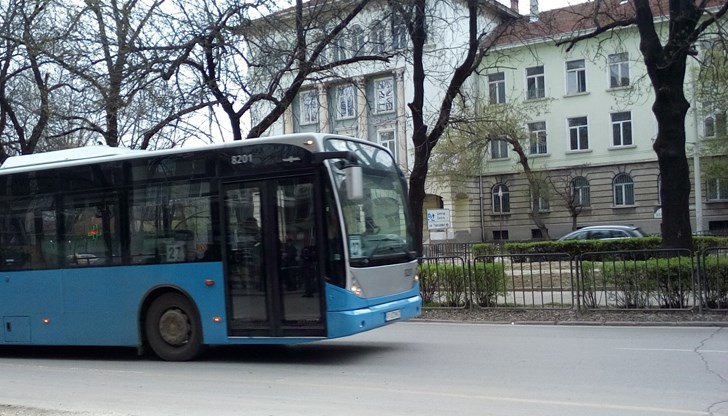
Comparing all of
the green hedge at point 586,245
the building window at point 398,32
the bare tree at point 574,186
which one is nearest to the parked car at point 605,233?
the green hedge at point 586,245

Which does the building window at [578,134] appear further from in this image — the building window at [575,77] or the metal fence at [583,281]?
the metal fence at [583,281]

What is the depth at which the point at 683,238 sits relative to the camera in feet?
53.5

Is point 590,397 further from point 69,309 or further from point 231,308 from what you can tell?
point 69,309

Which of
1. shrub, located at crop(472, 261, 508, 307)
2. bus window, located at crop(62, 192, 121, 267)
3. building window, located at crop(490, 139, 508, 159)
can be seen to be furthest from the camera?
building window, located at crop(490, 139, 508, 159)

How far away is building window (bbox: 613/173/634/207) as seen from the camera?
4612cm

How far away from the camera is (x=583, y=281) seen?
14953 mm

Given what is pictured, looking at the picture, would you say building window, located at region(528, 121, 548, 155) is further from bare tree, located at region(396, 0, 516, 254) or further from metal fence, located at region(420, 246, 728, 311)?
metal fence, located at region(420, 246, 728, 311)

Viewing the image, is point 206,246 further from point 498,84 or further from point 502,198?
point 502,198

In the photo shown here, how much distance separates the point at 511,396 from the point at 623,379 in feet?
5.32

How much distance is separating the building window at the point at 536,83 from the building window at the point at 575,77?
1641 millimetres

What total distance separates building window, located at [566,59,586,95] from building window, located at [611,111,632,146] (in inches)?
109

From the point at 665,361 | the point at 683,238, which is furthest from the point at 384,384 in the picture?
the point at 683,238

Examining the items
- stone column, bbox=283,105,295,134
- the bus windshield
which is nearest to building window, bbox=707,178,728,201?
stone column, bbox=283,105,295,134

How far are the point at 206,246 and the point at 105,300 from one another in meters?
2.08
